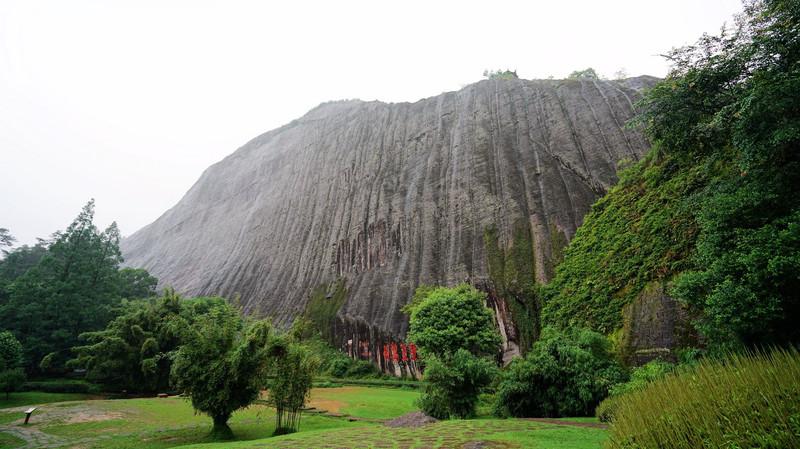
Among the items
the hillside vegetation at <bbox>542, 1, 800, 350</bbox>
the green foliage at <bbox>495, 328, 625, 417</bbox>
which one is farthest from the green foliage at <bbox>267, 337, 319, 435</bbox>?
the hillside vegetation at <bbox>542, 1, 800, 350</bbox>

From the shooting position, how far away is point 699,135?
38.8 feet

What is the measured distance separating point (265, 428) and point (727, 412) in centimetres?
1554

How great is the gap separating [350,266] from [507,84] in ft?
81.1

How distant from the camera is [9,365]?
23031 mm

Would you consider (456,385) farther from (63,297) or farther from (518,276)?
(63,297)

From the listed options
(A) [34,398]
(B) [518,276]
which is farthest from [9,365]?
(B) [518,276]

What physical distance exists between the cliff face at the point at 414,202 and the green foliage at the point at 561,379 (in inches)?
398

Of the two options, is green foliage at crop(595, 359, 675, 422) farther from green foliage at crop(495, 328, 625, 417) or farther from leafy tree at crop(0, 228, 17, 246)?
leafy tree at crop(0, 228, 17, 246)

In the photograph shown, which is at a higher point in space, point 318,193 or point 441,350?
point 318,193

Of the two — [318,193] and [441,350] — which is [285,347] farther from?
[318,193]

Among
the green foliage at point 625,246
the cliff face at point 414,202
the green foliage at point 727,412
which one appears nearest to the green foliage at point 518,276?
the cliff face at point 414,202

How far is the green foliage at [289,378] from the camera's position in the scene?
13.2 metres

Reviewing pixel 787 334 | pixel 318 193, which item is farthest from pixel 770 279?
pixel 318 193

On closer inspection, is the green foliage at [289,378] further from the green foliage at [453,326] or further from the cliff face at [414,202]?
the green foliage at [453,326]
